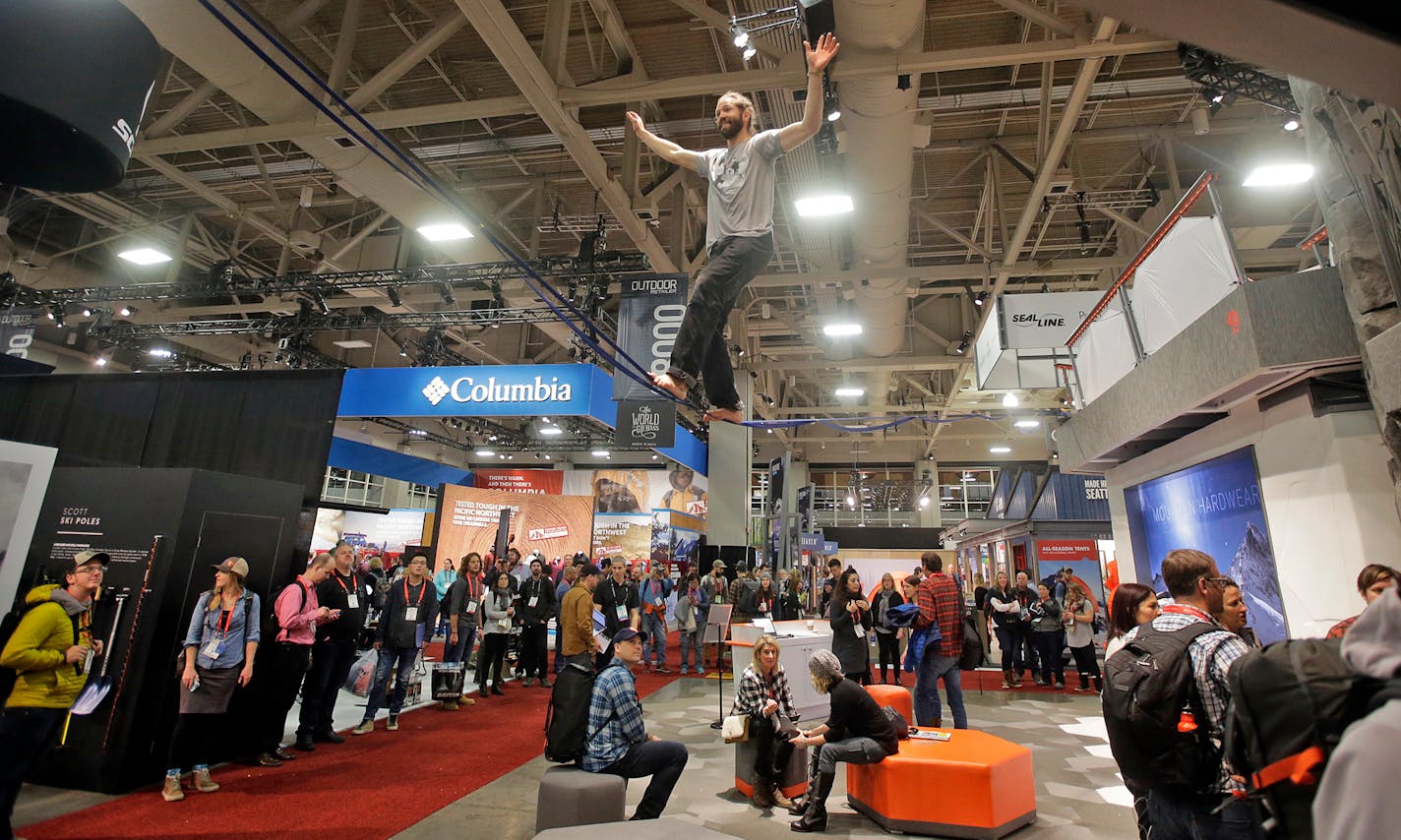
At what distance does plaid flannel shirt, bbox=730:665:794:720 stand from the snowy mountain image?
300cm

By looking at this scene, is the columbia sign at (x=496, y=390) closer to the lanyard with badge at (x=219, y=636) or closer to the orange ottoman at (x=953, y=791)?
the lanyard with badge at (x=219, y=636)

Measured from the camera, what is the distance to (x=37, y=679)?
3326 millimetres

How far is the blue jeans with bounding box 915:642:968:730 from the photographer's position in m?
5.64

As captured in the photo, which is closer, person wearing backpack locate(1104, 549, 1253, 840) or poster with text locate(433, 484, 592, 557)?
person wearing backpack locate(1104, 549, 1253, 840)

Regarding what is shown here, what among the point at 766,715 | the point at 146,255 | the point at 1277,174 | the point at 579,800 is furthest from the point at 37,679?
the point at 1277,174

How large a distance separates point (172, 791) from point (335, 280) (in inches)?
307

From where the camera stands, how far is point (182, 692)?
431 centimetres

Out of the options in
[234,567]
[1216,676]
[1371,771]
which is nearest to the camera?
[1371,771]

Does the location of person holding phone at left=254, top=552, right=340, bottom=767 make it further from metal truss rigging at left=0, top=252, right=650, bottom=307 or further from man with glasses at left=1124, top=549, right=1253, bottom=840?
man with glasses at left=1124, top=549, right=1253, bottom=840

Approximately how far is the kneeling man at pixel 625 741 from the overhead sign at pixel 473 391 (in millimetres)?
5517

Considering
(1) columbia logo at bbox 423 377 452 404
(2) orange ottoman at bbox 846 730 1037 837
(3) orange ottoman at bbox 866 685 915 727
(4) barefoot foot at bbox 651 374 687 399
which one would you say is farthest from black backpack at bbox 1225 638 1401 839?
(1) columbia logo at bbox 423 377 452 404

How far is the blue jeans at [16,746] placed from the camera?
3211 millimetres

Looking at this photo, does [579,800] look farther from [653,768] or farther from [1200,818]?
[1200,818]

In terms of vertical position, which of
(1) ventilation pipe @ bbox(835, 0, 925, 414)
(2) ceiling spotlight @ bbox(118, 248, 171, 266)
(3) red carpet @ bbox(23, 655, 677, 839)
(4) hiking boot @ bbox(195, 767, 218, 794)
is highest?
(2) ceiling spotlight @ bbox(118, 248, 171, 266)
